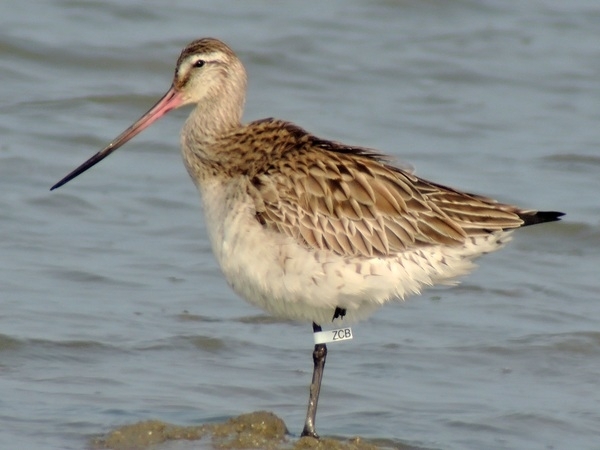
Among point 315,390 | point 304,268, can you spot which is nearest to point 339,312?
point 304,268

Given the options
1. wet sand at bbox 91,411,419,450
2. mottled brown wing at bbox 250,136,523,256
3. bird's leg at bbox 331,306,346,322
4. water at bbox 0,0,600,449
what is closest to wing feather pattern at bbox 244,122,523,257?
mottled brown wing at bbox 250,136,523,256

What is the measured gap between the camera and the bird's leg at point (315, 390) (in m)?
6.89

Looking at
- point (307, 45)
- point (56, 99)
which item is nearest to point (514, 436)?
point (56, 99)

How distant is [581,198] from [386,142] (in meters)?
1.84

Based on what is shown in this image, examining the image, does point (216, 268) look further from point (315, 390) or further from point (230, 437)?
point (230, 437)

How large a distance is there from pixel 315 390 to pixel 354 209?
1005mm

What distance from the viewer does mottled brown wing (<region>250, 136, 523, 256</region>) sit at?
261 inches

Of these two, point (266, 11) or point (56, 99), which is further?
point (266, 11)

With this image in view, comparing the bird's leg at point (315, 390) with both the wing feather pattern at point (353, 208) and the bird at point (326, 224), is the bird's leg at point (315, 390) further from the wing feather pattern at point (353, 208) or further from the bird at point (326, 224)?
the wing feather pattern at point (353, 208)

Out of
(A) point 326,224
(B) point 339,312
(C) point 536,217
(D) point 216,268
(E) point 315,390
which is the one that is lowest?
(D) point 216,268

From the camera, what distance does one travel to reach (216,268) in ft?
32.1

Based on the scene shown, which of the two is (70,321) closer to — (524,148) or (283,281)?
(283,281)

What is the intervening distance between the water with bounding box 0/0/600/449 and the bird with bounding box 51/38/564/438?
924 millimetres

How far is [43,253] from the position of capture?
956 cm
